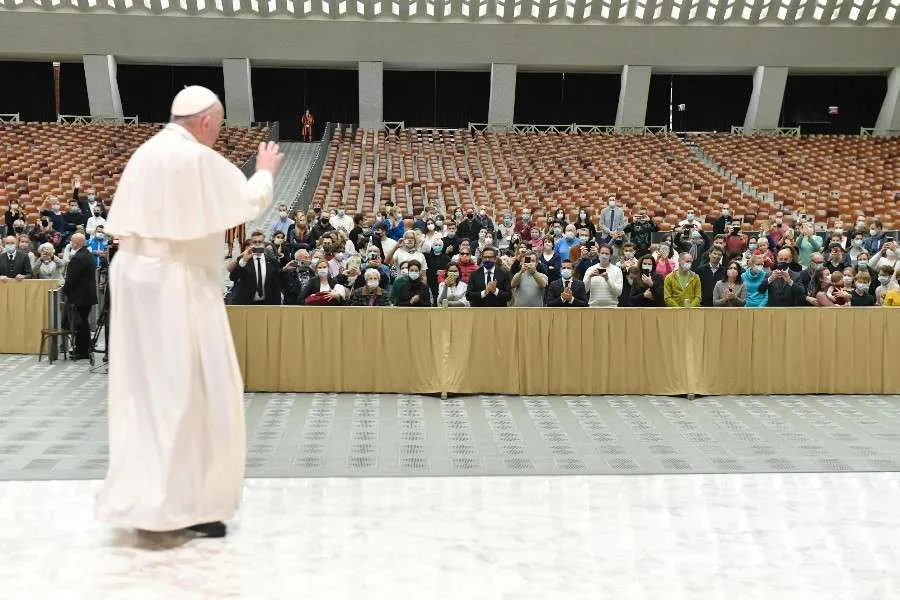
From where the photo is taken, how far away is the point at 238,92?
34.7 metres

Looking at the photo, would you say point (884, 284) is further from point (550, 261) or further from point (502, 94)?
point (502, 94)

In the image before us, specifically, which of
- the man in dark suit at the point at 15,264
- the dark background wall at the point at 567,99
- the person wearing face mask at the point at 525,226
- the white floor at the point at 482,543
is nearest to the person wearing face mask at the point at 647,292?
the white floor at the point at 482,543

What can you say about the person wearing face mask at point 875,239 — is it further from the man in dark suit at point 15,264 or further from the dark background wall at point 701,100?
the dark background wall at point 701,100

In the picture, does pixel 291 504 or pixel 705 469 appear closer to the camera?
→ pixel 291 504

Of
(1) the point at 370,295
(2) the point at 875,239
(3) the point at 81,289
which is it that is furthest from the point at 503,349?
(2) the point at 875,239

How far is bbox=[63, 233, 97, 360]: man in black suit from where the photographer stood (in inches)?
481

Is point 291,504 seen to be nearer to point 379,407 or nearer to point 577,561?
point 577,561

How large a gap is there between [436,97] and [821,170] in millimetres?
14177

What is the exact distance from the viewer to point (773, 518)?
18.9 feet

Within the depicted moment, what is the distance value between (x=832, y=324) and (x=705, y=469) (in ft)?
14.7

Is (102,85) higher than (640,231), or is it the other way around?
(102,85)

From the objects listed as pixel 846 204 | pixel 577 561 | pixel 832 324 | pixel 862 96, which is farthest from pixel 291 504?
pixel 862 96

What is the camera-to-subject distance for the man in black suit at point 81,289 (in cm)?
1223

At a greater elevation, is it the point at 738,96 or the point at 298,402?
the point at 738,96
